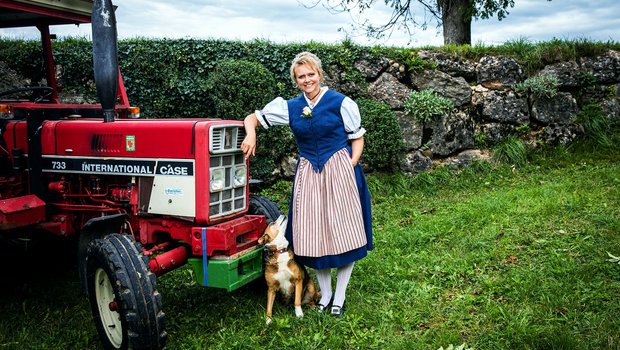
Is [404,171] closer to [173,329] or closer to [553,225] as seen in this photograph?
[553,225]

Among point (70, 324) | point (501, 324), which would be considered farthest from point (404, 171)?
point (70, 324)

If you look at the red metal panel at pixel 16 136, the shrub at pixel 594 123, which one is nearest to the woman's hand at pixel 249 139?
the red metal panel at pixel 16 136

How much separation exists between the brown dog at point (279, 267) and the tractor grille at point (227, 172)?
0.31 m

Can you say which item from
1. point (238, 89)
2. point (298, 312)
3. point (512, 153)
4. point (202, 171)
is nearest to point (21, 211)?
point (202, 171)

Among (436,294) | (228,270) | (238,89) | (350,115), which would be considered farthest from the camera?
(238,89)

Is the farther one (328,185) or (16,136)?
(16,136)

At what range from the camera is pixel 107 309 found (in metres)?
3.61

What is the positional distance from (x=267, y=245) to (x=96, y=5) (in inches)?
76.8

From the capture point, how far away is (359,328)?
363cm

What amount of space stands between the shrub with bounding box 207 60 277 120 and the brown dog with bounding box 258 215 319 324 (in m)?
3.97

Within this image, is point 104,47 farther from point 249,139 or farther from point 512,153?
point 512,153

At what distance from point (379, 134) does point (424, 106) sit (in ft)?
2.94

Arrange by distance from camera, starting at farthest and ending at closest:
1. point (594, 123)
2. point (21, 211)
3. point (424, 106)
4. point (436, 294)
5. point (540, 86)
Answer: point (594, 123)
point (540, 86)
point (424, 106)
point (436, 294)
point (21, 211)

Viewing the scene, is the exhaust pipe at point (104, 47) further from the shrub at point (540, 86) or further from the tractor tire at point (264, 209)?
the shrub at point (540, 86)
